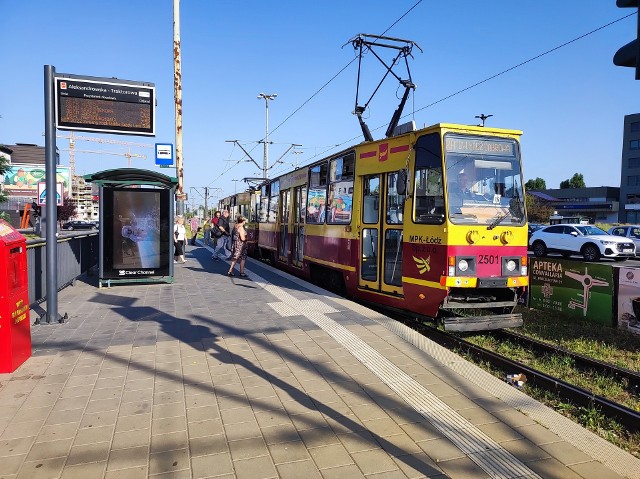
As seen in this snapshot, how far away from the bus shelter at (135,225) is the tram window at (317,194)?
3.18m

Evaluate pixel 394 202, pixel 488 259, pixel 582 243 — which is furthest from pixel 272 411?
pixel 582 243

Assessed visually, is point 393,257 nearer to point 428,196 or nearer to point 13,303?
point 428,196

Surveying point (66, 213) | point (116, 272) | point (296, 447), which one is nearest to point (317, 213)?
point (116, 272)

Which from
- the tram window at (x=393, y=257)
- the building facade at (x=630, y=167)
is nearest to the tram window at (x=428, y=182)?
the tram window at (x=393, y=257)

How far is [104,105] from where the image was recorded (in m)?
8.03

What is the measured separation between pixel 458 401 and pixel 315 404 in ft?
4.16

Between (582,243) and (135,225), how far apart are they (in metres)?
20.5

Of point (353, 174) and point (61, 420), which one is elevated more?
point (353, 174)

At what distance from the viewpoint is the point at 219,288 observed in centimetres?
1007

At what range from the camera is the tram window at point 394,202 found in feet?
25.7

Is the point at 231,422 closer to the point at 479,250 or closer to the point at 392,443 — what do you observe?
the point at 392,443

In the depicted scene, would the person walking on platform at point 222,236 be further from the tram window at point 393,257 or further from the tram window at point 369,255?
the tram window at point 393,257

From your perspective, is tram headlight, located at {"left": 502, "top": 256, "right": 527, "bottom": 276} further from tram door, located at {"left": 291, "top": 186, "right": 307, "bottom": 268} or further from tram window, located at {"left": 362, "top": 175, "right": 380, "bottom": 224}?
tram door, located at {"left": 291, "top": 186, "right": 307, "bottom": 268}

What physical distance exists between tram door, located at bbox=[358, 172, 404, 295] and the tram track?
1.11 meters
